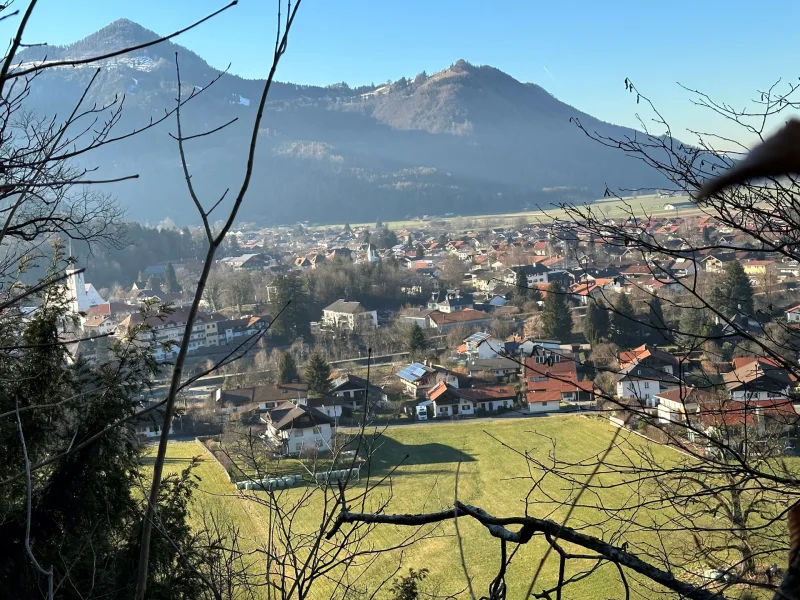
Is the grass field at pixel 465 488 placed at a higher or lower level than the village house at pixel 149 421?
lower

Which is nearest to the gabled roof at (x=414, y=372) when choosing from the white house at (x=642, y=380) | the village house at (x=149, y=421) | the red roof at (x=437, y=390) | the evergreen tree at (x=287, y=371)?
the red roof at (x=437, y=390)

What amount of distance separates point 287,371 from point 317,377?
1.45m

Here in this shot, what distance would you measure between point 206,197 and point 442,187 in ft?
84.2

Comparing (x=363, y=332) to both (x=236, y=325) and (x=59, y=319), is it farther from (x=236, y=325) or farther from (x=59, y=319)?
(x=59, y=319)

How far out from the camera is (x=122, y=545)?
4207 mm

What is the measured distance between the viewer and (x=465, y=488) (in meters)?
10.9

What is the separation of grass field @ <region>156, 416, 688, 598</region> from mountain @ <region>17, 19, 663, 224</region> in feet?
142

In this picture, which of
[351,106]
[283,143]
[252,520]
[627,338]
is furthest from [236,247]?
[351,106]

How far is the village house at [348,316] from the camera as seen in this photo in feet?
75.0

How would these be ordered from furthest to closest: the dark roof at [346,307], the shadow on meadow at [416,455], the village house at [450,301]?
the village house at [450,301]
the dark roof at [346,307]
the shadow on meadow at [416,455]

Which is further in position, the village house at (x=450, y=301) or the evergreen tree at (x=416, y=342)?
the village house at (x=450, y=301)

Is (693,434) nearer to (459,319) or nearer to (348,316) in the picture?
(459,319)

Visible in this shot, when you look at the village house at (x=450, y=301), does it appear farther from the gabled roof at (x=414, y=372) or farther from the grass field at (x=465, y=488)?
the grass field at (x=465, y=488)

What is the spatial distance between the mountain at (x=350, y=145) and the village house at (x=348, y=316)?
115 feet
